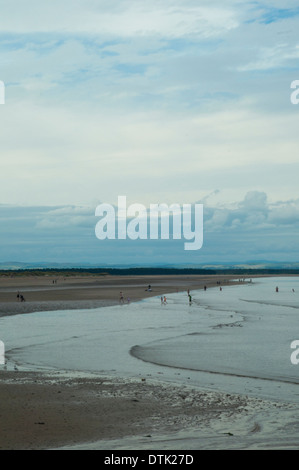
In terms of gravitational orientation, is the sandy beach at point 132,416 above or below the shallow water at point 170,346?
below

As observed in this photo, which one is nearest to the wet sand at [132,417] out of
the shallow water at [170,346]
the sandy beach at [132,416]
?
the sandy beach at [132,416]

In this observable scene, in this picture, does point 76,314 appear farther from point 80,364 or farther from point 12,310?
point 80,364

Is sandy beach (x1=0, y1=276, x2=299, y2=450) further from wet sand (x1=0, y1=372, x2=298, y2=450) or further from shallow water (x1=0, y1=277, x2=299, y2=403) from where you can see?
shallow water (x1=0, y1=277, x2=299, y2=403)

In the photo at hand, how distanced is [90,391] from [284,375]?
7672 millimetres

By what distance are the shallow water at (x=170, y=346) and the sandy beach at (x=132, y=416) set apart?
65.2 inches

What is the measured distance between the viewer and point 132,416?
14750mm

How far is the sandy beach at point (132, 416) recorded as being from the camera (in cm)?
1245

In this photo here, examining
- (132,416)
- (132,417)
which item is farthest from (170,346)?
(132,417)

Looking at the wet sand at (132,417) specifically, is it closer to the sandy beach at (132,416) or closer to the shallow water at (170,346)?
the sandy beach at (132,416)

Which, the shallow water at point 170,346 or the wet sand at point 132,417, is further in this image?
the shallow water at point 170,346

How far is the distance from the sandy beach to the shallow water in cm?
166

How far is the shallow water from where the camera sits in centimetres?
2066

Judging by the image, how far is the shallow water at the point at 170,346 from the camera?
20.7m
